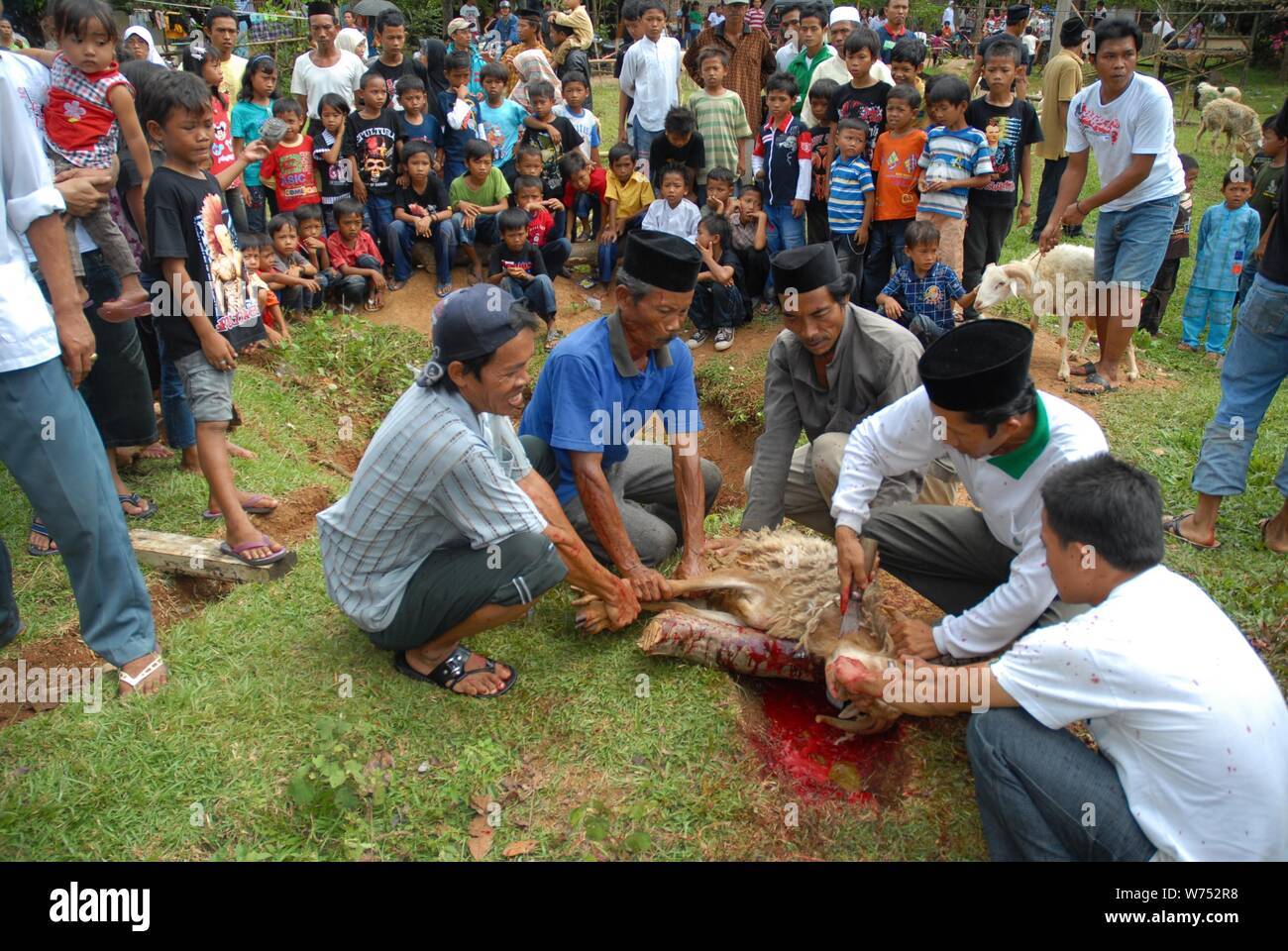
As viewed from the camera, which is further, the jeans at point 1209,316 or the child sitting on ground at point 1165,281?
the child sitting on ground at point 1165,281

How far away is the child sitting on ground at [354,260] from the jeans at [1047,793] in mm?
6746

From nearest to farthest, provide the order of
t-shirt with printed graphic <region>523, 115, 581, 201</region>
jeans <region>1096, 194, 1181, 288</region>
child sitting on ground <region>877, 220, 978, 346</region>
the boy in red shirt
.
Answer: jeans <region>1096, 194, 1181, 288</region>
child sitting on ground <region>877, 220, 978, 346</region>
the boy in red shirt
t-shirt with printed graphic <region>523, 115, 581, 201</region>

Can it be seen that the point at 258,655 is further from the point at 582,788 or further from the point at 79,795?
the point at 582,788

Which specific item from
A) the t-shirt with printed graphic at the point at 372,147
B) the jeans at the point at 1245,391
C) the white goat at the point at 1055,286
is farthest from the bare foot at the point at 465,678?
the t-shirt with printed graphic at the point at 372,147

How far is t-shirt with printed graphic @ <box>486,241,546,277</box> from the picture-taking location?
8.31 metres

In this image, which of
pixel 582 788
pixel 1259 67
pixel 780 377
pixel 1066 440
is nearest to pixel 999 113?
pixel 780 377

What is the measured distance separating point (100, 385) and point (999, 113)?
6.87 metres

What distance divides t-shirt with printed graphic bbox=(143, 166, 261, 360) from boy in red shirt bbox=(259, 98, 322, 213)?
12.1 feet

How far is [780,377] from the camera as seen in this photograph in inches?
178

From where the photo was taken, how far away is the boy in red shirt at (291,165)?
25.2 ft

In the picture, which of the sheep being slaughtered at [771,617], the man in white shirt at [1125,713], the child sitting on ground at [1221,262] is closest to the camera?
the man in white shirt at [1125,713]

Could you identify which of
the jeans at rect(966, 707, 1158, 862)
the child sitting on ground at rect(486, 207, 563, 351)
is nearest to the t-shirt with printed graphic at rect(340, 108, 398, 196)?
the child sitting on ground at rect(486, 207, 563, 351)

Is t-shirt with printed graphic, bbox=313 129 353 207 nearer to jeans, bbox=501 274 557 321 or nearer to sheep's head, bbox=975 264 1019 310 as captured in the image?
jeans, bbox=501 274 557 321

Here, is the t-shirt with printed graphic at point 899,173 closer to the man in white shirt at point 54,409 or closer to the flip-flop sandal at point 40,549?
the man in white shirt at point 54,409
